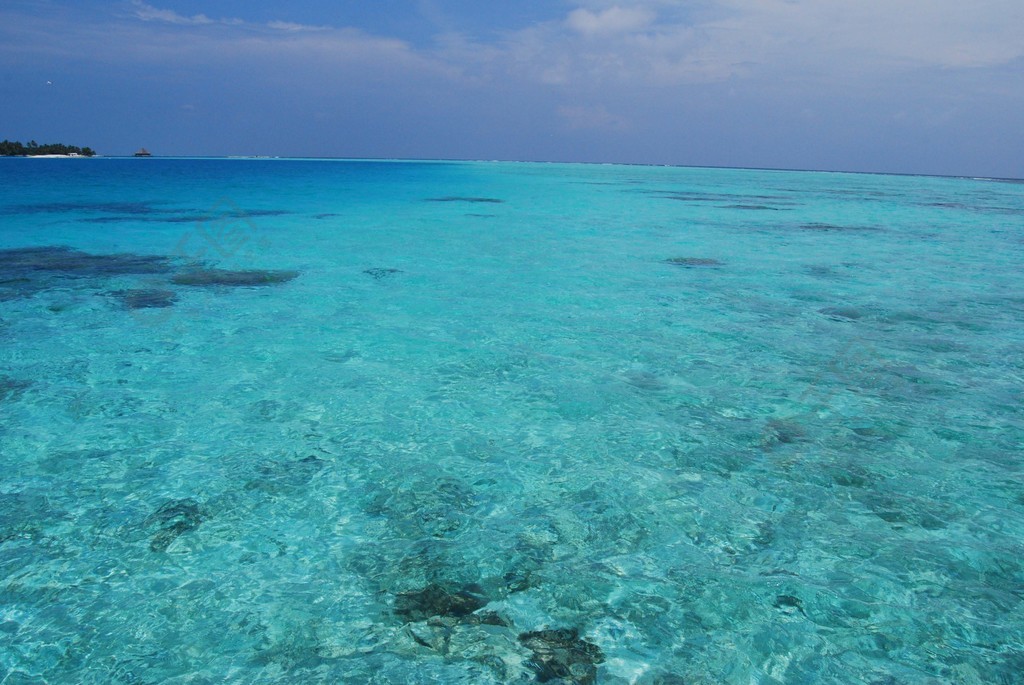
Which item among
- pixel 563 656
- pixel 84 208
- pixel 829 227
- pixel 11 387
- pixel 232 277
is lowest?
pixel 563 656

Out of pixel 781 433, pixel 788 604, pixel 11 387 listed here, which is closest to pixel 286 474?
pixel 788 604

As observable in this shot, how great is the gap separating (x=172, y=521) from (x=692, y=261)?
11973 millimetres

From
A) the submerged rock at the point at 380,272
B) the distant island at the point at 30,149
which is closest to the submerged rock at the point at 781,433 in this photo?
the submerged rock at the point at 380,272

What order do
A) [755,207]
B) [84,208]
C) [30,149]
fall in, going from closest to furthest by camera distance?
1. [84,208]
2. [755,207]
3. [30,149]

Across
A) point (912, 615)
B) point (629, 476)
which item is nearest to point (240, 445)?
point (629, 476)

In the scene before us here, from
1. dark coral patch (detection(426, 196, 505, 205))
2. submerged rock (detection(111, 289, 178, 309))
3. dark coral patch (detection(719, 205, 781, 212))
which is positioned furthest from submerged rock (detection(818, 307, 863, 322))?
dark coral patch (detection(426, 196, 505, 205))

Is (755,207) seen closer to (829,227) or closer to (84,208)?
(829,227)

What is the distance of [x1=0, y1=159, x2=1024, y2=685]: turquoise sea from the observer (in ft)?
9.97

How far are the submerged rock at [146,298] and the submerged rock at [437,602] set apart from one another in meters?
7.68

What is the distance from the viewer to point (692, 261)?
1384cm

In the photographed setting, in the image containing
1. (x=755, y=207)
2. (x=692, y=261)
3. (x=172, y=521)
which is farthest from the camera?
(x=755, y=207)

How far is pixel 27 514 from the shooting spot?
13.2 feet

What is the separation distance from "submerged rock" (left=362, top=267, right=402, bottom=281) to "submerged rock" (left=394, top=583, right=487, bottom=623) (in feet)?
29.0

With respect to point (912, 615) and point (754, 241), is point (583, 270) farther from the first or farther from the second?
point (912, 615)
